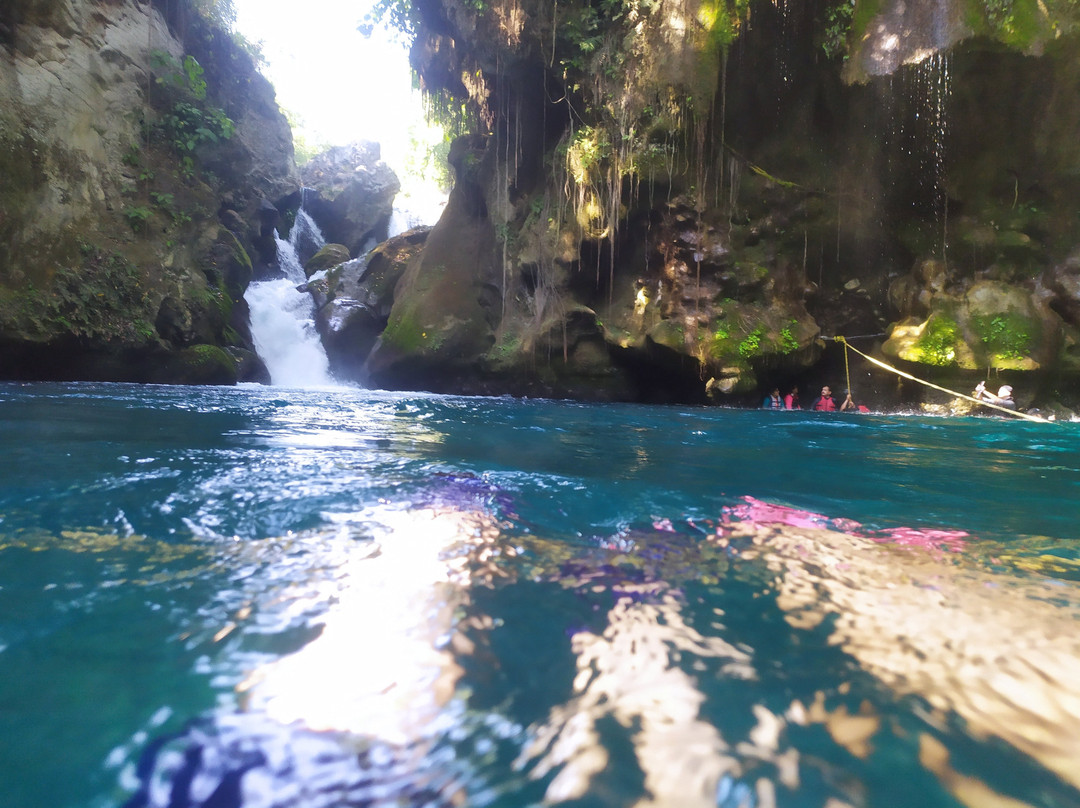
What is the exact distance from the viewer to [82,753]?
1.09 m

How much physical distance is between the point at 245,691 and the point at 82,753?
0.29m

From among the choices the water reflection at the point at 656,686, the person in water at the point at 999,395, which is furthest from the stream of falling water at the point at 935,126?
the water reflection at the point at 656,686

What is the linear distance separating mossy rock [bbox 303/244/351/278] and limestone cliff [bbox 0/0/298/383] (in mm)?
4651

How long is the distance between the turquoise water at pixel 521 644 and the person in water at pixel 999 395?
873 cm

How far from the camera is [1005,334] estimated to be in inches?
420

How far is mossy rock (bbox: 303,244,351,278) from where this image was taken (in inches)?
854

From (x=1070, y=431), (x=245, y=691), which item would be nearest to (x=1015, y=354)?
(x=1070, y=431)

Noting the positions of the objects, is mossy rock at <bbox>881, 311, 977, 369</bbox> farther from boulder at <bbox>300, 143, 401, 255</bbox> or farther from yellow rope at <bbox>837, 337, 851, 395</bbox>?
boulder at <bbox>300, 143, 401, 255</bbox>

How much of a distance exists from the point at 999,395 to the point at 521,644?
12.3m

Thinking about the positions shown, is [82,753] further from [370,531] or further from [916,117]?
[916,117]

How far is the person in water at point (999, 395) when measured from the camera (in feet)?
33.7

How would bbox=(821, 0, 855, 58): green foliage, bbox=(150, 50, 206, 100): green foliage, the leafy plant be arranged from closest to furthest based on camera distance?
bbox=(821, 0, 855, 58): green foliage → the leafy plant → bbox=(150, 50, 206, 100): green foliage

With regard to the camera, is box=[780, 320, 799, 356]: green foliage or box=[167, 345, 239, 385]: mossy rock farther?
box=[167, 345, 239, 385]: mossy rock

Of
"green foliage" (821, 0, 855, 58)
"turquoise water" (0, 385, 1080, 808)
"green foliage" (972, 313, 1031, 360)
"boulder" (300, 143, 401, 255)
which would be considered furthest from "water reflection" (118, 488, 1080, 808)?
"boulder" (300, 143, 401, 255)
